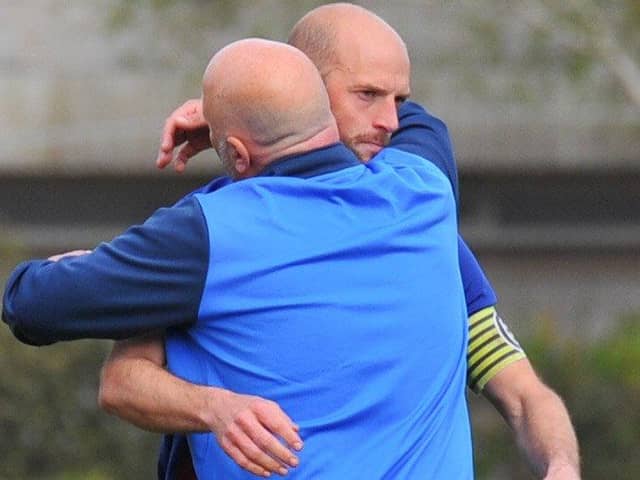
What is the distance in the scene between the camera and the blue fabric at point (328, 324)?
3.43 meters

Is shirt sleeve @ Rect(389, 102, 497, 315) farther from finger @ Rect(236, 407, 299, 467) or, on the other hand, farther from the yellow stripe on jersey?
finger @ Rect(236, 407, 299, 467)

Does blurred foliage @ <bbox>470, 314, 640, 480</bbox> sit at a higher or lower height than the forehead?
lower

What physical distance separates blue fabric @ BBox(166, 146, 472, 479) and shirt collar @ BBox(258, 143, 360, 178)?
14 mm

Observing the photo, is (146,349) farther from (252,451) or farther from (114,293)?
(252,451)

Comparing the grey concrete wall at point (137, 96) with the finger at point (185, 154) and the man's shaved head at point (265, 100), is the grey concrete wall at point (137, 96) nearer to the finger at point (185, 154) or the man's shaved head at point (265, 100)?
the finger at point (185, 154)

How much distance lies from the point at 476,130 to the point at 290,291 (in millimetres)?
10062

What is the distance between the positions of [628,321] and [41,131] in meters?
4.26

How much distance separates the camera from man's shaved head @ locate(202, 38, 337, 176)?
3.47 meters

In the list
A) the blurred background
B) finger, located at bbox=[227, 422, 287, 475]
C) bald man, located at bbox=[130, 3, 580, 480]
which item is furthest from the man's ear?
the blurred background

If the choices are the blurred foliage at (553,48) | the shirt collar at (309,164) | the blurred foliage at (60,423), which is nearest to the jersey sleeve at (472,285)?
the shirt collar at (309,164)

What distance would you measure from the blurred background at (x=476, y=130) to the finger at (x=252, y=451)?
7244 mm

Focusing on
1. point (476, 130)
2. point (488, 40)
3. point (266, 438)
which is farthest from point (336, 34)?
point (476, 130)

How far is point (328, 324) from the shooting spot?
3.43 m

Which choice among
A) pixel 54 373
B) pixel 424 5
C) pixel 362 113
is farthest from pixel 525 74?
pixel 362 113
